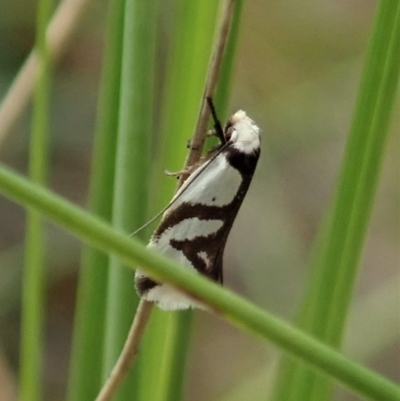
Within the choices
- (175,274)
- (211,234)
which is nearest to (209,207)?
(211,234)

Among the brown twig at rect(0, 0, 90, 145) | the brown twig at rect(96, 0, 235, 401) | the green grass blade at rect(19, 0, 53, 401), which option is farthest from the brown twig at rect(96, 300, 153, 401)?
the brown twig at rect(0, 0, 90, 145)

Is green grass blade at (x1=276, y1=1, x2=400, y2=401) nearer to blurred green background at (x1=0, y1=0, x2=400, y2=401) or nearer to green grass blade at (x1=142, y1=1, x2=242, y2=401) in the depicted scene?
green grass blade at (x1=142, y1=1, x2=242, y2=401)

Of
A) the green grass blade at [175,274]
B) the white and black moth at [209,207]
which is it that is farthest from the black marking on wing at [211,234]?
the green grass blade at [175,274]

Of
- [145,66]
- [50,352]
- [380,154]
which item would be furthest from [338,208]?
[50,352]

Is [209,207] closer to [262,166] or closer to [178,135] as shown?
[178,135]

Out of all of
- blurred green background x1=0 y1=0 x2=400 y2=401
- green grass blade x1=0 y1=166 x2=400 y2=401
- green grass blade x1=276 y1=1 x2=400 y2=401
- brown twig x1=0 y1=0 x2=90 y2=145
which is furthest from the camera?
blurred green background x1=0 y1=0 x2=400 y2=401

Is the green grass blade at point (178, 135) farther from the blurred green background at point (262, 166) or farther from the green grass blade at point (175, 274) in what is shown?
the blurred green background at point (262, 166)
